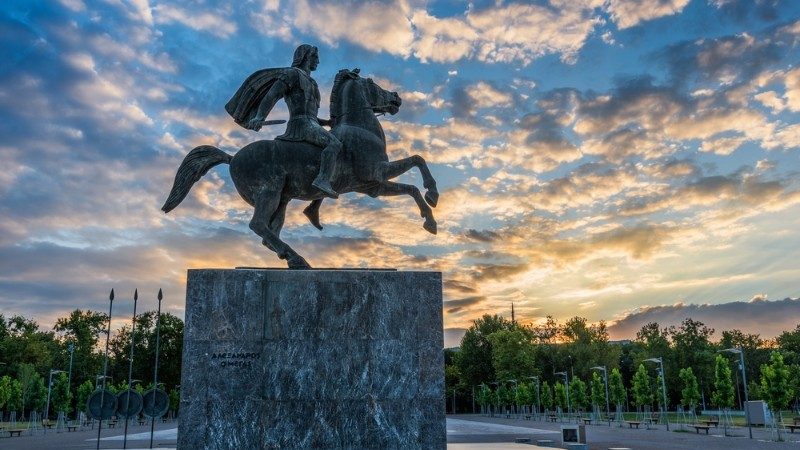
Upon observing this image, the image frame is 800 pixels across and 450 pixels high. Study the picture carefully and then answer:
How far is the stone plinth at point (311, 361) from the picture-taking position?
9867 millimetres

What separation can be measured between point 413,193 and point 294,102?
2.72 meters

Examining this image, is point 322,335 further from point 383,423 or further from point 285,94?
point 285,94

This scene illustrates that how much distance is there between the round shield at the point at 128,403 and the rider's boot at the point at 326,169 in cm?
1262

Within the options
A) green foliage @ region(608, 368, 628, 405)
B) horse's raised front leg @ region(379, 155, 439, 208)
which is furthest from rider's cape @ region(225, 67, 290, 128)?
green foliage @ region(608, 368, 628, 405)

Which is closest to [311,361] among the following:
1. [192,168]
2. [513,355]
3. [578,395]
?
[192,168]

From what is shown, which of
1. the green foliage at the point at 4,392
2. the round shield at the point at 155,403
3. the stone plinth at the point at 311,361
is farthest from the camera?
the green foliage at the point at 4,392

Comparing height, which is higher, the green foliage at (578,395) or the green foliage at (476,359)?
the green foliage at (476,359)

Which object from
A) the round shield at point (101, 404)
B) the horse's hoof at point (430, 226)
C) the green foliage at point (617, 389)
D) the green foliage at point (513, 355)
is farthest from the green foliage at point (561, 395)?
the horse's hoof at point (430, 226)

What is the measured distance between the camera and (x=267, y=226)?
11477 mm

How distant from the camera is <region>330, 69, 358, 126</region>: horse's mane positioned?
486 inches

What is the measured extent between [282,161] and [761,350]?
93.5 m

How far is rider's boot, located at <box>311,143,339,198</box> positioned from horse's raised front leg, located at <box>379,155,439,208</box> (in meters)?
0.93

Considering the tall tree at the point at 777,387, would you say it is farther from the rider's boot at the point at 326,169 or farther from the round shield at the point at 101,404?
the rider's boot at the point at 326,169

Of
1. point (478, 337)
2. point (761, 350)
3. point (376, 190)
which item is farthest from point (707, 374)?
point (376, 190)
